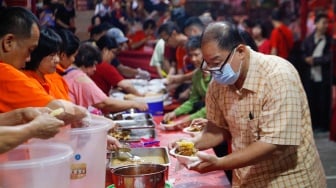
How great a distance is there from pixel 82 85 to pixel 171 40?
3.09 m

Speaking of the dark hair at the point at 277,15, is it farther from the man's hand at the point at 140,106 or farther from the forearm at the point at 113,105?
the forearm at the point at 113,105

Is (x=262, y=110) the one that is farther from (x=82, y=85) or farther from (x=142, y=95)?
(x=142, y=95)

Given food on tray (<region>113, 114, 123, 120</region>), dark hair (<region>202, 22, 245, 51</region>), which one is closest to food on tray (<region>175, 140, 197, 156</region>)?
dark hair (<region>202, 22, 245, 51</region>)

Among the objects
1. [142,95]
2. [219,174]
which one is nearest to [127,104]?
[142,95]

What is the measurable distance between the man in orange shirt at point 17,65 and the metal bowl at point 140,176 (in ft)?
1.29

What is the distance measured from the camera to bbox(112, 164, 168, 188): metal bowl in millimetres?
2393

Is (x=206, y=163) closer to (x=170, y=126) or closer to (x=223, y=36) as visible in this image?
(x=223, y=36)

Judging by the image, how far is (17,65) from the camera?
96.0 inches

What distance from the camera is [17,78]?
235 cm

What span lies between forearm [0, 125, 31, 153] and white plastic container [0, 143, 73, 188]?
0.21 ft

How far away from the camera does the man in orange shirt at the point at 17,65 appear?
2328mm

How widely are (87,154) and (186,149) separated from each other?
79 cm

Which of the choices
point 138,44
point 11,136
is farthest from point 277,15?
point 11,136

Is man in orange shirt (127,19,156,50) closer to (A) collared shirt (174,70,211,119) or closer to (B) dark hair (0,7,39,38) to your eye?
(A) collared shirt (174,70,211,119)
